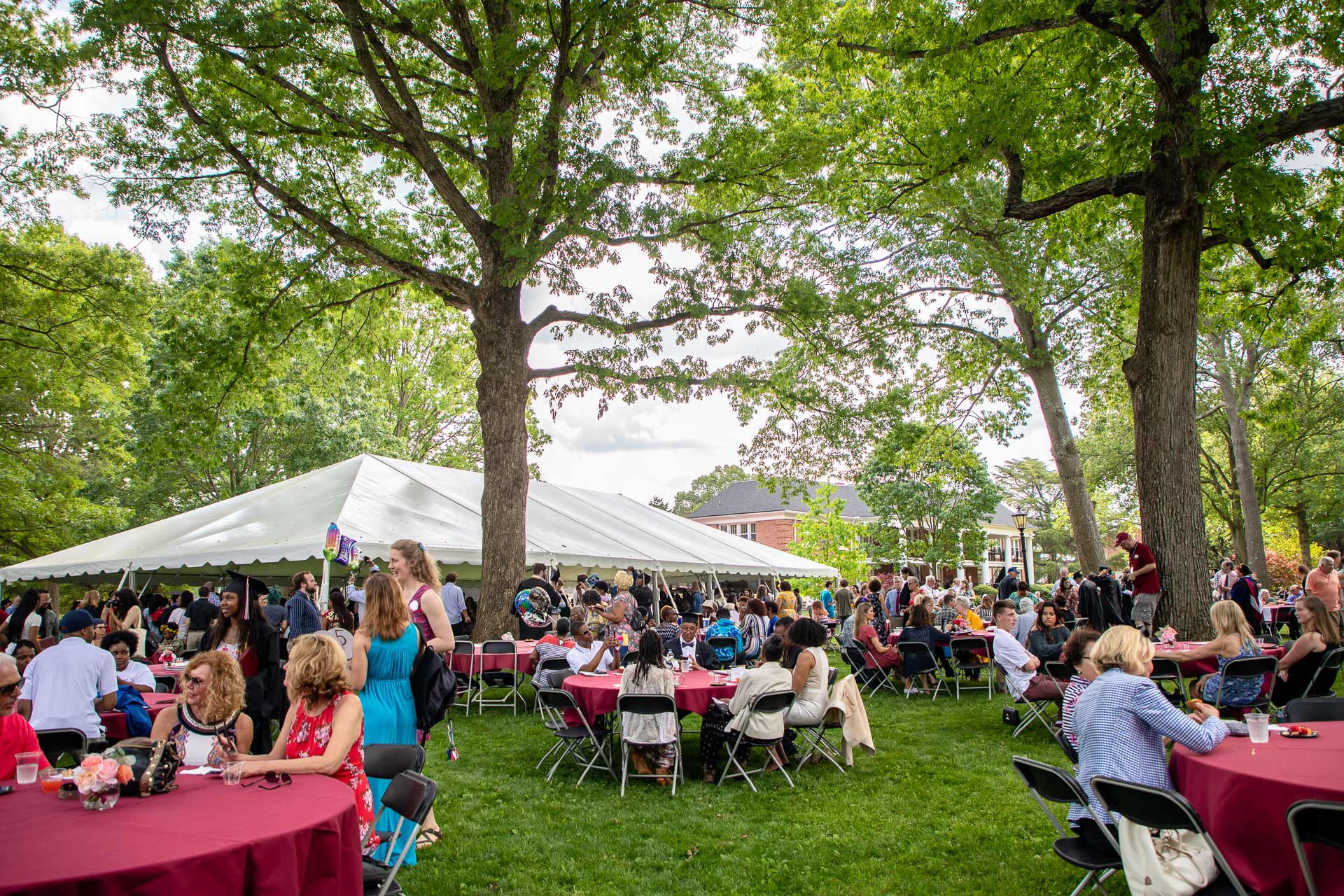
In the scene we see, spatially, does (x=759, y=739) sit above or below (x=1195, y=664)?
below

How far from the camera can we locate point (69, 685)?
5.94 m

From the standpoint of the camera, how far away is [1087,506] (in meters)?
15.8

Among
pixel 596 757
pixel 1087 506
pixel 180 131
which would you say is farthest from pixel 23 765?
pixel 1087 506

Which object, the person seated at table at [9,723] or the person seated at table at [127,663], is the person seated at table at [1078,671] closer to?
the person seated at table at [9,723]

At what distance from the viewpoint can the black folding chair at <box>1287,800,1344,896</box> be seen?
2.57 metres

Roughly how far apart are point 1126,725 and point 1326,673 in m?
4.77

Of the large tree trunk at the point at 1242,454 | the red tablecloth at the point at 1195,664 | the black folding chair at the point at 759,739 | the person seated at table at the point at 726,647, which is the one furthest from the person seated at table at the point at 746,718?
the large tree trunk at the point at 1242,454

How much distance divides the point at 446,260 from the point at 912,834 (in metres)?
13.0

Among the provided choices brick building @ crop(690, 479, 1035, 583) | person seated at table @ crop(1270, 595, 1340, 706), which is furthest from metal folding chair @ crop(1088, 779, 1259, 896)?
brick building @ crop(690, 479, 1035, 583)

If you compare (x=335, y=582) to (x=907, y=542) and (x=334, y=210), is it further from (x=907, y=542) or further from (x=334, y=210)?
(x=907, y=542)

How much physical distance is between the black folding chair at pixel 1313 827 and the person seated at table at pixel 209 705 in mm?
4297

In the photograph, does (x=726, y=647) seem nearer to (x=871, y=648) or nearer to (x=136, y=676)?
(x=871, y=648)

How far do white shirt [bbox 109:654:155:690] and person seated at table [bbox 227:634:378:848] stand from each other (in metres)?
4.11

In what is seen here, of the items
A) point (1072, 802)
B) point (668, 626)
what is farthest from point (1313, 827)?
point (668, 626)
